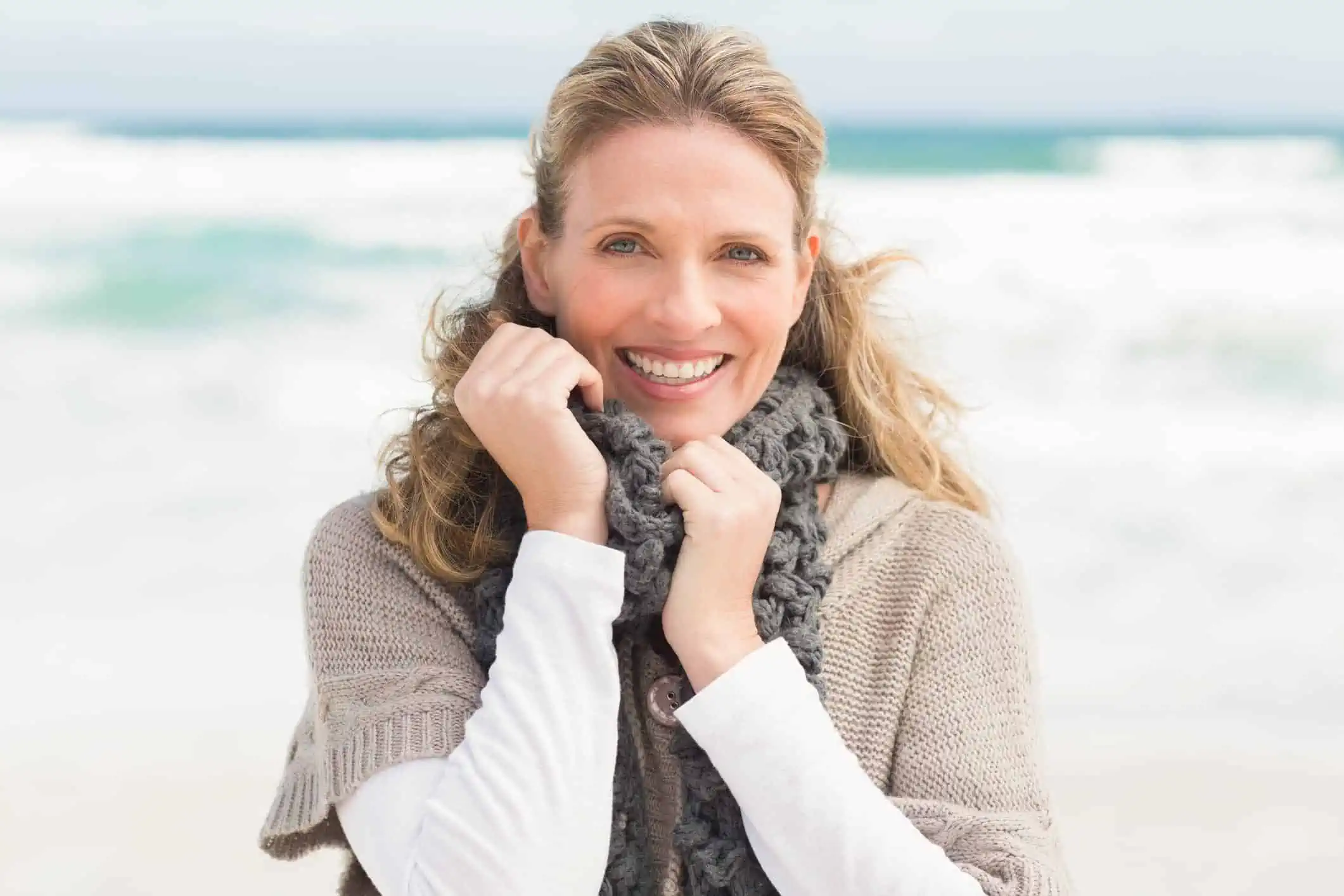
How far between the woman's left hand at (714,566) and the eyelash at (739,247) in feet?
0.86

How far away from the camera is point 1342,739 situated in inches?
163

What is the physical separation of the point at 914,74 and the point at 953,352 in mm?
3980

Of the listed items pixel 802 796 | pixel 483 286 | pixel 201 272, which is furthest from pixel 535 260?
pixel 201 272

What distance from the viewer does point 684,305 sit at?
1834 millimetres

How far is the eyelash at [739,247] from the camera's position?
1.88m

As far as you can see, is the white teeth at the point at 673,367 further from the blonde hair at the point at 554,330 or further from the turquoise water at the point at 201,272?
the turquoise water at the point at 201,272

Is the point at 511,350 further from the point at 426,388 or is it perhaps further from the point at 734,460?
the point at 426,388

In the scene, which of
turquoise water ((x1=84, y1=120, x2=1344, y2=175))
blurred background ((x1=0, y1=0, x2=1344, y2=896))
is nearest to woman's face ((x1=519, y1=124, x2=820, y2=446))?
blurred background ((x1=0, y1=0, x2=1344, y2=896))

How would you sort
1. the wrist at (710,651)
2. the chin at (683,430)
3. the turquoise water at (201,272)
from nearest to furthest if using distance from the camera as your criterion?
the wrist at (710,651)
the chin at (683,430)
the turquoise water at (201,272)

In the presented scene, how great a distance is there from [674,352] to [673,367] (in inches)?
0.8

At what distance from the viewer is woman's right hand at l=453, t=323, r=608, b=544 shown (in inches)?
70.2

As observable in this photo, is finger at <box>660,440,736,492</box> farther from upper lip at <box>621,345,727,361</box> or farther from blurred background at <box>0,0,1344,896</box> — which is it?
blurred background at <box>0,0,1344,896</box>

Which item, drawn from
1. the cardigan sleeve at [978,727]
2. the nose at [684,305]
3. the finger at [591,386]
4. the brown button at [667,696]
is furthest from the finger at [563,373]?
the cardigan sleeve at [978,727]

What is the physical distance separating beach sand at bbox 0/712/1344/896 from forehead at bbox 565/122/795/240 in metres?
2.18
